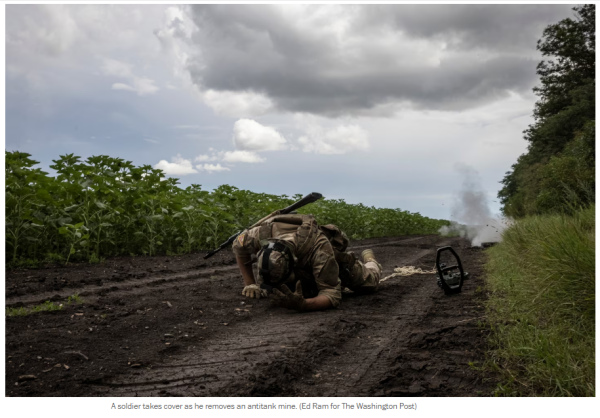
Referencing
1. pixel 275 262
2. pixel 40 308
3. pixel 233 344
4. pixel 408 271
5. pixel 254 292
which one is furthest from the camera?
pixel 408 271

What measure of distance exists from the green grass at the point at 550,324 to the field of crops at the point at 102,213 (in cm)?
639

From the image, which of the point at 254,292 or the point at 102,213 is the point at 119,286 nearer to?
the point at 254,292

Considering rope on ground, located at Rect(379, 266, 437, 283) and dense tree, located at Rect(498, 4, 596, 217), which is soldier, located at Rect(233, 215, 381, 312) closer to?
rope on ground, located at Rect(379, 266, 437, 283)

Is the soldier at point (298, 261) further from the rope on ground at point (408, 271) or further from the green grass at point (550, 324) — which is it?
the rope on ground at point (408, 271)

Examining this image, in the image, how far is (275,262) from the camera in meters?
4.91

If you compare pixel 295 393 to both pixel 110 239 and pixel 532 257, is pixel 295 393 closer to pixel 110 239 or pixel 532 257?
pixel 532 257

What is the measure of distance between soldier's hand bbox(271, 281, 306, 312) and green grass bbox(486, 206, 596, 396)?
1833 mm

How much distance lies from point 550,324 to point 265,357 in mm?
2429

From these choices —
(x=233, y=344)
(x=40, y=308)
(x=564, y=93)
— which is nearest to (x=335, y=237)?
(x=233, y=344)

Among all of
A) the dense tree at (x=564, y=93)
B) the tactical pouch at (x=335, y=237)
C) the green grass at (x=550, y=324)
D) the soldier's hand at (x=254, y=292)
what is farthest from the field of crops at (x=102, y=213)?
the dense tree at (x=564, y=93)

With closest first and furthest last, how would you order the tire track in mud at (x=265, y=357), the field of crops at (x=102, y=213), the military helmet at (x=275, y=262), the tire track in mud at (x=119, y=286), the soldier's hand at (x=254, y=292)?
the tire track in mud at (x=265, y=357) → the military helmet at (x=275, y=262) → the tire track in mud at (x=119, y=286) → the soldier's hand at (x=254, y=292) → the field of crops at (x=102, y=213)

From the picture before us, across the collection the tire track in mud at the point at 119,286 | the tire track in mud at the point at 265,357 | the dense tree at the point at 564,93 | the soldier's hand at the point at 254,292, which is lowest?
the tire track in mud at the point at 265,357

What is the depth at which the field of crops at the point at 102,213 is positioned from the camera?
320 inches

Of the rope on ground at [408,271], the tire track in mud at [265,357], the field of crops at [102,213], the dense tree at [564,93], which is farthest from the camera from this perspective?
the dense tree at [564,93]
